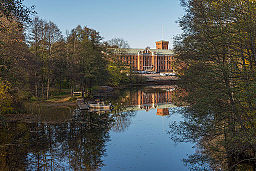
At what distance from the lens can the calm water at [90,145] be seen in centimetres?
1380

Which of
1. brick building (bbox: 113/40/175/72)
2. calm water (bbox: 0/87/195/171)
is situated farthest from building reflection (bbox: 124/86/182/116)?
brick building (bbox: 113/40/175/72)

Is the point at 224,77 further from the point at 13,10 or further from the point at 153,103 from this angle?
the point at 153,103

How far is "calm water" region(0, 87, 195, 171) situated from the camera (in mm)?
13805

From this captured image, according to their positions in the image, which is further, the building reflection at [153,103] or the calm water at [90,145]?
the building reflection at [153,103]

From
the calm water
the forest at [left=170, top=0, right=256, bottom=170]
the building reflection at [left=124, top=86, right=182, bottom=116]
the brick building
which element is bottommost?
the calm water

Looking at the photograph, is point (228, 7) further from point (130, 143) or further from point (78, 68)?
point (78, 68)

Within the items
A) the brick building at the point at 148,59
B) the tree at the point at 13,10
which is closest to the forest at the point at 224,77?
the tree at the point at 13,10

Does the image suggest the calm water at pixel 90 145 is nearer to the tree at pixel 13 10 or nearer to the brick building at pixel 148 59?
the tree at pixel 13 10

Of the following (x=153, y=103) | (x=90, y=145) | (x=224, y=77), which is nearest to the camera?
(x=224, y=77)

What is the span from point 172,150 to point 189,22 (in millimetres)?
9136

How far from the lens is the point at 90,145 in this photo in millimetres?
16938

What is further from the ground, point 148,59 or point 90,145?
point 148,59

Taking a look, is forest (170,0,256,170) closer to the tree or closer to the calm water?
the calm water

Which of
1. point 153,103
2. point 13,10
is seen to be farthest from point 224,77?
point 153,103
